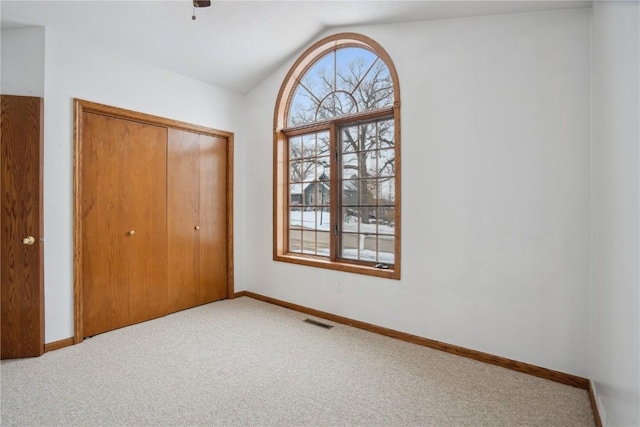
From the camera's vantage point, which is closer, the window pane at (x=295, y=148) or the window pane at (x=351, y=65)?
the window pane at (x=351, y=65)

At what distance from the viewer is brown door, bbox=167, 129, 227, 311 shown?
11.6 feet

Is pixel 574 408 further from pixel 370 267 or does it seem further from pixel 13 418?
pixel 13 418

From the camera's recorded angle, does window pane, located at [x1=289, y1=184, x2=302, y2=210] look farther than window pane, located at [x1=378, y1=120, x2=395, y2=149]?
Yes

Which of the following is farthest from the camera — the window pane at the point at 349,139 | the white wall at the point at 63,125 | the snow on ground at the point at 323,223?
the window pane at the point at 349,139

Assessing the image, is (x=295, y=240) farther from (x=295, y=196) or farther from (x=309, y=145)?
(x=309, y=145)

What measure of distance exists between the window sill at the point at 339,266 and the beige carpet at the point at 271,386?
571mm

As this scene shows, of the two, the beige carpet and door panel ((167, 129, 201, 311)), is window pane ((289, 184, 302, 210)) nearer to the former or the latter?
door panel ((167, 129, 201, 311))

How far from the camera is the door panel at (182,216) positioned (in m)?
3.50

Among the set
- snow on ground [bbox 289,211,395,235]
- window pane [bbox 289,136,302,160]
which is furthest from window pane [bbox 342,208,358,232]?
window pane [bbox 289,136,302,160]

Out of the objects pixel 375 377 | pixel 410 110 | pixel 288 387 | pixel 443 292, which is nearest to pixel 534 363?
pixel 443 292

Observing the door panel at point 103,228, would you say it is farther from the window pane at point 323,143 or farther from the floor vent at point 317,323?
the window pane at point 323,143

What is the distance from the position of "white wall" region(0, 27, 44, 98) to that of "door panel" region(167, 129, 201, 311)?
3.74 ft

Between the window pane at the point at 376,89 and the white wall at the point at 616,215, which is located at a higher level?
the window pane at the point at 376,89

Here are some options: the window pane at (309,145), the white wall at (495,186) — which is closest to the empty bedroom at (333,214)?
the white wall at (495,186)
